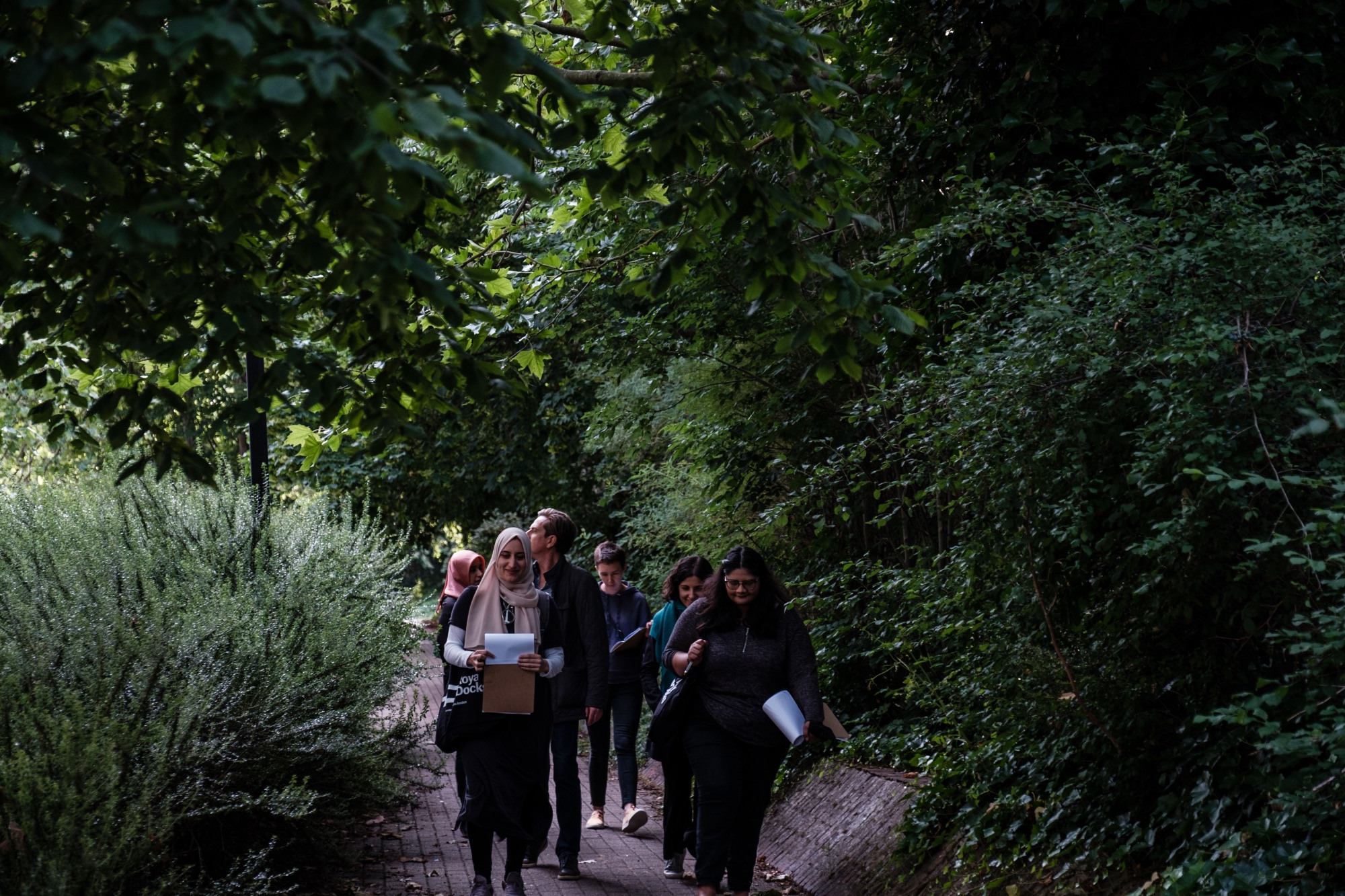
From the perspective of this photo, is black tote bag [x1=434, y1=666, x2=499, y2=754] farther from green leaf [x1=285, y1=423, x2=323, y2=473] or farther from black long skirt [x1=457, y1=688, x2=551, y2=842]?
green leaf [x1=285, y1=423, x2=323, y2=473]

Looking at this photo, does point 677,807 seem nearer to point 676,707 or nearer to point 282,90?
point 676,707

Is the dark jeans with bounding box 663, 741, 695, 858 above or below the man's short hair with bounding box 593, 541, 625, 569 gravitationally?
below

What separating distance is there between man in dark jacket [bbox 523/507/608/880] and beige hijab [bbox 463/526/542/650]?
0.48 m

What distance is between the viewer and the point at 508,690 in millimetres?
6883

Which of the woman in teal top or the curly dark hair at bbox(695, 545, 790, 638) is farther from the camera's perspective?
the woman in teal top

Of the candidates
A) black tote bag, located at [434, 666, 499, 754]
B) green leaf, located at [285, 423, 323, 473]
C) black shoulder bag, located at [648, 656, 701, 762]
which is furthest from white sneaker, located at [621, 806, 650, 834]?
green leaf, located at [285, 423, 323, 473]

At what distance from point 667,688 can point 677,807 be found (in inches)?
30.2

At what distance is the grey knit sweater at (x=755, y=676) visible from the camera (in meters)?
6.68

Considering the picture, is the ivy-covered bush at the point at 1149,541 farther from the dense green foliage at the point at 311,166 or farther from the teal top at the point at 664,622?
the teal top at the point at 664,622

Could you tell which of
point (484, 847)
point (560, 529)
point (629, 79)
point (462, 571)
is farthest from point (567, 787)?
point (629, 79)

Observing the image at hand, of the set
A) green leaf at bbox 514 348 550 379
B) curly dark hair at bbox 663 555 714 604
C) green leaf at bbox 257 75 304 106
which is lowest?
curly dark hair at bbox 663 555 714 604

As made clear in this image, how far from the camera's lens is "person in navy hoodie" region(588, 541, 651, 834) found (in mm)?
9289

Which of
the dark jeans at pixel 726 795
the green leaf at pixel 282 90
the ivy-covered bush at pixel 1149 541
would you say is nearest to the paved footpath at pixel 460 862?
the dark jeans at pixel 726 795

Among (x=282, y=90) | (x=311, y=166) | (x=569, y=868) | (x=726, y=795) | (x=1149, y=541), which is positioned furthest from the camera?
(x=569, y=868)
